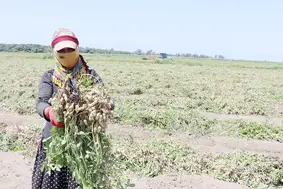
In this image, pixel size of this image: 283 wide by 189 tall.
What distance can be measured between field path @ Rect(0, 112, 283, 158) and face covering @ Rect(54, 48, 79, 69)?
12.8 feet

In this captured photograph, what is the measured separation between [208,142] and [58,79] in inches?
184

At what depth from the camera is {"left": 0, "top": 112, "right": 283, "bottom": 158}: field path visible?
6.43m

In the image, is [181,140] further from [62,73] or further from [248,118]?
[62,73]

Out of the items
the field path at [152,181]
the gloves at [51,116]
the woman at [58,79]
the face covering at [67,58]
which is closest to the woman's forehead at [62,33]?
the woman at [58,79]

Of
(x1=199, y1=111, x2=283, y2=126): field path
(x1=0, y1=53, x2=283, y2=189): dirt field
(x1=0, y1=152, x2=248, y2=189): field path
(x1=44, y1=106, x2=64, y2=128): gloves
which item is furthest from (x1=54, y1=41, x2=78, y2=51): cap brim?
(x1=199, y1=111, x2=283, y2=126): field path

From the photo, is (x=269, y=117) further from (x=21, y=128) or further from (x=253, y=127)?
(x=21, y=128)

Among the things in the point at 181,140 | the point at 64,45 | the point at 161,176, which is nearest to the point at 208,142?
the point at 181,140

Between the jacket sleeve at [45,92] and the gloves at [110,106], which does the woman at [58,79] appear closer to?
the jacket sleeve at [45,92]

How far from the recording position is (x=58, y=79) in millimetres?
2615

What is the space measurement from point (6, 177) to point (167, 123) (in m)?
3.76

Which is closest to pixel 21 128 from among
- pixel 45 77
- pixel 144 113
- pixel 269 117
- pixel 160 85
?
pixel 144 113

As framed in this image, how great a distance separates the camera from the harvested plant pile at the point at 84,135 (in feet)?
7.49

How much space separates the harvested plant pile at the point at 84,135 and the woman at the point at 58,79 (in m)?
0.10

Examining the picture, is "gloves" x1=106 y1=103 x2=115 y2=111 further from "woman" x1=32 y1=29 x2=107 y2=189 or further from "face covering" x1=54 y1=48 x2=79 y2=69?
"face covering" x1=54 y1=48 x2=79 y2=69
